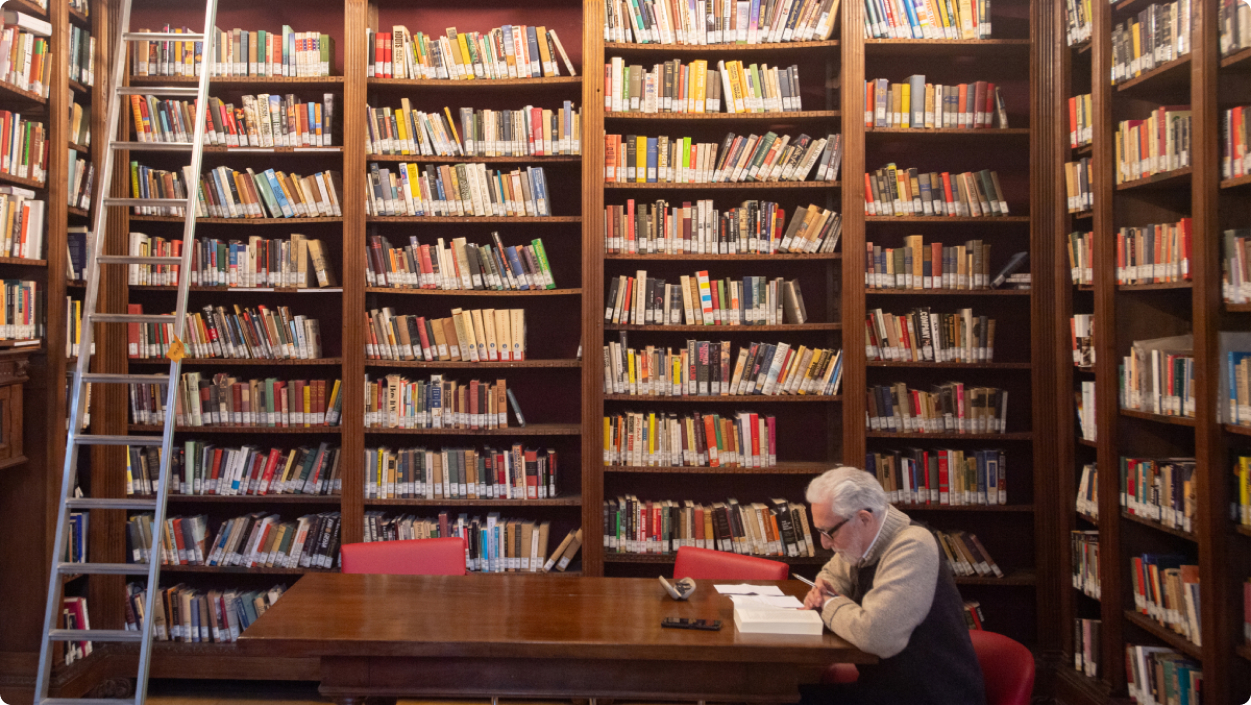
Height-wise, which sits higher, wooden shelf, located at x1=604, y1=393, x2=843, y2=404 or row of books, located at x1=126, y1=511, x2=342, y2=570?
wooden shelf, located at x1=604, y1=393, x2=843, y2=404

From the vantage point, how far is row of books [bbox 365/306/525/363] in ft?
12.6

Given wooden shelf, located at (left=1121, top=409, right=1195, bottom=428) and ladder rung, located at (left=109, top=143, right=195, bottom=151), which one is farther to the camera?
A: ladder rung, located at (left=109, top=143, right=195, bottom=151)

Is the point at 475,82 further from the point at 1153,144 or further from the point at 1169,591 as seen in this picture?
the point at 1169,591

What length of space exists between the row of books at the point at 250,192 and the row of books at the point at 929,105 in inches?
98.8

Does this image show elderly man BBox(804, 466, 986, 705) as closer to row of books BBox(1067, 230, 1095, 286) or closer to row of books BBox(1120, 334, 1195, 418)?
row of books BBox(1120, 334, 1195, 418)

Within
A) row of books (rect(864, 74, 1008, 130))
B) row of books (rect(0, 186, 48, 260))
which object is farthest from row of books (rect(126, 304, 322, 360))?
row of books (rect(864, 74, 1008, 130))

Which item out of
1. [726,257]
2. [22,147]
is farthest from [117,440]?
[726,257]

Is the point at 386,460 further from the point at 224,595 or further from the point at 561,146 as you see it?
the point at 561,146

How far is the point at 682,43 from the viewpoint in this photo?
3.81 m

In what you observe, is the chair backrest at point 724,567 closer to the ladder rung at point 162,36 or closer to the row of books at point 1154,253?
the row of books at point 1154,253

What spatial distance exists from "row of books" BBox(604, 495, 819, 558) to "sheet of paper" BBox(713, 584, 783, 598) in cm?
119

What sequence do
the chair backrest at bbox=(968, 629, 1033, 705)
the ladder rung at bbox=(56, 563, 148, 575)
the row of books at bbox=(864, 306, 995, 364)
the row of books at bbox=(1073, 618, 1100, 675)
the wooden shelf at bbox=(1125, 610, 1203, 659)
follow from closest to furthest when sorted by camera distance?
1. the chair backrest at bbox=(968, 629, 1033, 705)
2. the wooden shelf at bbox=(1125, 610, 1203, 659)
3. the ladder rung at bbox=(56, 563, 148, 575)
4. the row of books at bbox=(1073, 618, 1100, 675)
5. the row of books at bbox=(864, 306, 995, 364)

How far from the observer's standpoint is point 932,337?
12.4 feet

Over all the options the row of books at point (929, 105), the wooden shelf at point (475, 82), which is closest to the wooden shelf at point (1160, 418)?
the row of books at point (929, 105)
